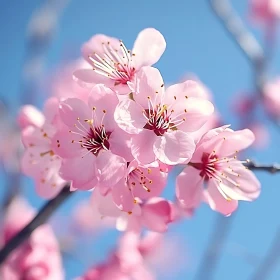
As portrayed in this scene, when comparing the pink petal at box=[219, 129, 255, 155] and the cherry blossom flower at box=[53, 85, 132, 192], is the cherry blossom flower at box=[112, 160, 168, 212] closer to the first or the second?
the cherry blossom flower at box=[53, 85, 132, 192]

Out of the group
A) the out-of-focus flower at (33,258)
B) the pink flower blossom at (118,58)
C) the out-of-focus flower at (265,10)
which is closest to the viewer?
the pink flower blossom at (118,58)

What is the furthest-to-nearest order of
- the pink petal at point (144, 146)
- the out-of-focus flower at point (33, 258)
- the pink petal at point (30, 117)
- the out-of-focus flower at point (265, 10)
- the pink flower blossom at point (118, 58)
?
the out-of-focus flower at point (265, 10), the out-of-focus flower at point (33, 258), the pink petal at point (30, 117), the pink flower blossom at point (118, 58), the pink petal at point (144, 146)

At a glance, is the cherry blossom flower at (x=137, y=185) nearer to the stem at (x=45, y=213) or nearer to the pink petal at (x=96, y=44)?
the stem at (x=45, y=213)

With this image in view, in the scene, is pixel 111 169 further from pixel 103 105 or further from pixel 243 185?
pixel 243 185

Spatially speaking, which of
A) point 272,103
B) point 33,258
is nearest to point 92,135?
point 33,258

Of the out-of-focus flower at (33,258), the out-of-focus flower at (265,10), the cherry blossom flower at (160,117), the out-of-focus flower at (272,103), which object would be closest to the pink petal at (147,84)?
the cherry blossom flower at (160,117)

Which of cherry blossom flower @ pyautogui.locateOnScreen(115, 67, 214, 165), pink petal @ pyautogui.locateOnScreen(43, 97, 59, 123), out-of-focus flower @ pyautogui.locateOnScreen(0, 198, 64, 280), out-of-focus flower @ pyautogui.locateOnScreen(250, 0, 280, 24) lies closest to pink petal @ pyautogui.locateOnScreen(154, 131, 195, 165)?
cherry blossom flower @ pyautogui.locateOnScreen(115, 67, 214, 165)
